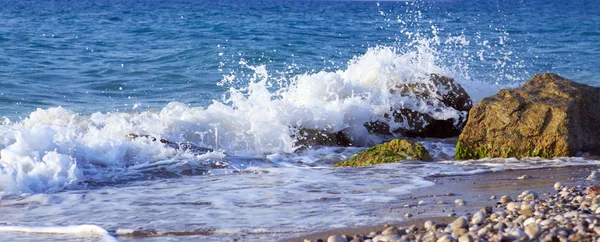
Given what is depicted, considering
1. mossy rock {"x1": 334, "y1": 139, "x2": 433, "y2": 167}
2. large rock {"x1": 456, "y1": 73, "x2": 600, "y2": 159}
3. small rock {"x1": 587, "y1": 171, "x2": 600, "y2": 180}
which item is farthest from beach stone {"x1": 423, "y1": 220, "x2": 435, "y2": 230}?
large rock {"x1": 456, "y1": 73, "x2": 600, "y2": 159}

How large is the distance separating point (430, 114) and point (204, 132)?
2462 millimetres

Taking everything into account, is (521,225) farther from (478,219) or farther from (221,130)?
(221,130)

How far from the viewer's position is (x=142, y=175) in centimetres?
671

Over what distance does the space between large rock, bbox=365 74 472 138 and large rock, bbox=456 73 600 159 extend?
4.61 ft

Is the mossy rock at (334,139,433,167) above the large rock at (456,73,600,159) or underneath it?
underneath

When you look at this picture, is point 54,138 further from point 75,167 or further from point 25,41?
point 25,41

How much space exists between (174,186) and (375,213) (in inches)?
76.0

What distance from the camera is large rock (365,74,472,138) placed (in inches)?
340

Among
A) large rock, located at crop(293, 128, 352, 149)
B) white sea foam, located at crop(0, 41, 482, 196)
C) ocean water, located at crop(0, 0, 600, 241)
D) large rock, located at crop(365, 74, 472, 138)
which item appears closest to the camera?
ocean water, located at crop(0, 0, 600, 241)

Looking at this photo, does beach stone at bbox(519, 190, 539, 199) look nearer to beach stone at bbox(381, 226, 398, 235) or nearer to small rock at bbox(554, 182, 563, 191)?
small rock at bbox(554, 182, 563, 191)

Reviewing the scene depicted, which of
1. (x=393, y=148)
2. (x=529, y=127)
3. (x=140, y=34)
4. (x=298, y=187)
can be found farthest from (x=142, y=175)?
(x=140, y=34)

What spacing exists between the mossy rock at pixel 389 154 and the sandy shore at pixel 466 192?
2.52ft

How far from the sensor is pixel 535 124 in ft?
22.6

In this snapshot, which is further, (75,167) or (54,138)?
(54,138)
